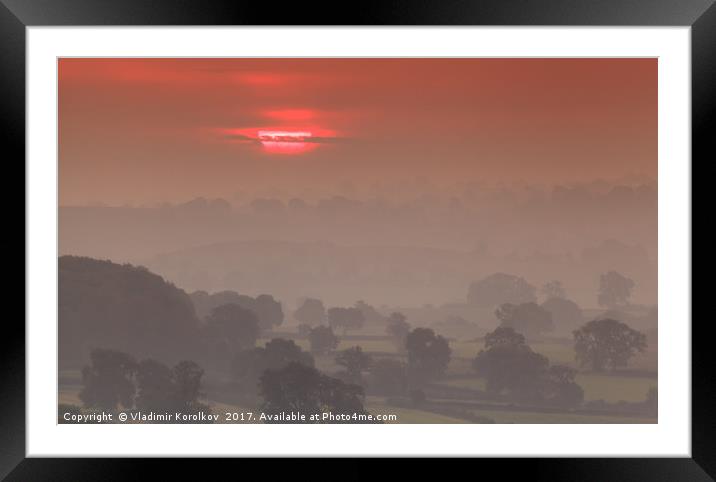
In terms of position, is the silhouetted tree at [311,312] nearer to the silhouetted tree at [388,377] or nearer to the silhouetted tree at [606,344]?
the silhouetted tree at [388,377]

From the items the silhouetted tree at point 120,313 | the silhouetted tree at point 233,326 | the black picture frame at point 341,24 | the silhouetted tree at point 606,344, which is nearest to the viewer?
the black picture frame at point 341,24

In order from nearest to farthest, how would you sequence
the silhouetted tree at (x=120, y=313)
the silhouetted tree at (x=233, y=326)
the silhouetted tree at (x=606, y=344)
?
the silhouetted tree at (x=120, y=313), the silhouetted tree at (x=233, y=326), the silhouetted tree at (x=606, y=344)

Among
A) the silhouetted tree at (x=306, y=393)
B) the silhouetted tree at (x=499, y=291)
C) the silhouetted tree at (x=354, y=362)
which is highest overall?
the silhouetted tree at (x=499, y=291)

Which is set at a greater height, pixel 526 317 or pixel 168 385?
pixel 526 317

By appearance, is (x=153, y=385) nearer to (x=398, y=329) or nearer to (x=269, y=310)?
(x=269, y=310)

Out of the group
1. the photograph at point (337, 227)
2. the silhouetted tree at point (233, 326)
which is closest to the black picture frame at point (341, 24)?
the photograph at point (337, 227)

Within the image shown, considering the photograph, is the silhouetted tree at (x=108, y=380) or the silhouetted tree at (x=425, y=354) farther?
the silhouetted tree at (x=425, y=354)

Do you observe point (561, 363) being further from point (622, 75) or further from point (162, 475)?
point (162, 475)

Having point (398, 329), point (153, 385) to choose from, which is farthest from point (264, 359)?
point (398, 329)
